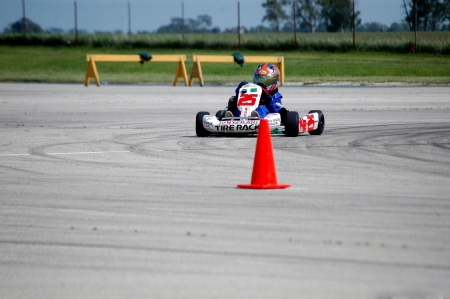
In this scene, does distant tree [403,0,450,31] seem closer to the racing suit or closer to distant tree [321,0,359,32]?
distant tree [321,0,359,32]

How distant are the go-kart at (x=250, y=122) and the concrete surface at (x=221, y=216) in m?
0.23

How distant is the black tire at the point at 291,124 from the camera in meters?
12.8

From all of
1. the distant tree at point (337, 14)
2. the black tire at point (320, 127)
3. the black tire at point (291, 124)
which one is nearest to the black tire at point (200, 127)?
the black tire at point (291, 124)

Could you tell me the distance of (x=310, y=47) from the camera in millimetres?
41438

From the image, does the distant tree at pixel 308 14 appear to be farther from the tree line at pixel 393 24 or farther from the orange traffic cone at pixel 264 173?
the orange traffic cone at pixel 264 173

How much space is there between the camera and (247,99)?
43.3ft

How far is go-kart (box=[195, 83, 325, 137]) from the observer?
12.7 m

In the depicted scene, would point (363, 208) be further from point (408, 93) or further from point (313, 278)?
point (408, 93)

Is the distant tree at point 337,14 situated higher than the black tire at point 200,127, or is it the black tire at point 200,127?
the distant tree at point 337,14

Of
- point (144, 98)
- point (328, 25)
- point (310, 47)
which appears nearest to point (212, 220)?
point (144, 98)

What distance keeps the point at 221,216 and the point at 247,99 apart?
651cm

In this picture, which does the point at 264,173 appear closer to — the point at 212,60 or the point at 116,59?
the point at 212,60

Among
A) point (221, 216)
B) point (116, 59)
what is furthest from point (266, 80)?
point (116, 59)

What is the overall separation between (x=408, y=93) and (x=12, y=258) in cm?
1982
